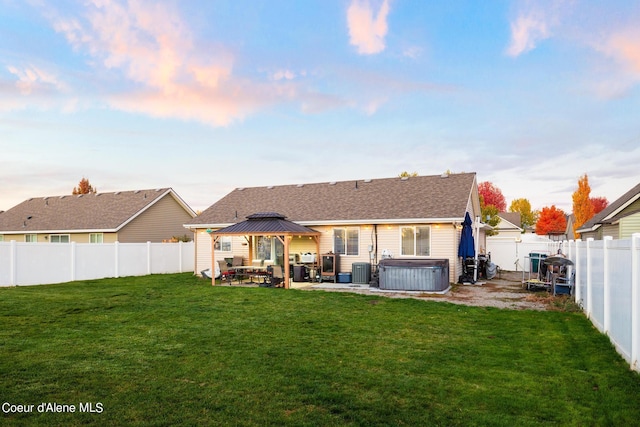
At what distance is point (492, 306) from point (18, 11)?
16576mm

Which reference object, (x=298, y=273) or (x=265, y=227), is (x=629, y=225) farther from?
(x=265, y=227)

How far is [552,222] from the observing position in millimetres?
68938

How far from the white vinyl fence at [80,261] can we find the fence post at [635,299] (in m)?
19.4

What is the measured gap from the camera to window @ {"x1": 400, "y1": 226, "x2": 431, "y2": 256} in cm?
1742

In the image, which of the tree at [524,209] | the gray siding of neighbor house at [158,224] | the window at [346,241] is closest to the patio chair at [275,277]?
the window at [346,241]

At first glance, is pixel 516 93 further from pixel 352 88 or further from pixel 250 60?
pixel 250 60

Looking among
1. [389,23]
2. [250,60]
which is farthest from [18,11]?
[389,23]

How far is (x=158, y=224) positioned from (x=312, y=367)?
24.3 meters

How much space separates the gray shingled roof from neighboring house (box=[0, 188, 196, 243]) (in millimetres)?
6136

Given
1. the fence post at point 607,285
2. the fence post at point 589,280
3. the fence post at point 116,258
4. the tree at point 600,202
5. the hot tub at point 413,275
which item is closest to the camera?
the fence post at point 607,285

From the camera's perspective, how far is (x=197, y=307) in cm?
1134

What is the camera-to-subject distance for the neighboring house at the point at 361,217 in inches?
680

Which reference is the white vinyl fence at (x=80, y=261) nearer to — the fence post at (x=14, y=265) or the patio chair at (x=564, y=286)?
the fence post at (x=14, y=265)

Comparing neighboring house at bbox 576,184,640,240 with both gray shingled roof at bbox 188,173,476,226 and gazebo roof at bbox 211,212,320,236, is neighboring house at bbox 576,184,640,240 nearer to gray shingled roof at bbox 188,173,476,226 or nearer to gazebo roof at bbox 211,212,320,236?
gray shingled roof at bbox 188,173,476,226
